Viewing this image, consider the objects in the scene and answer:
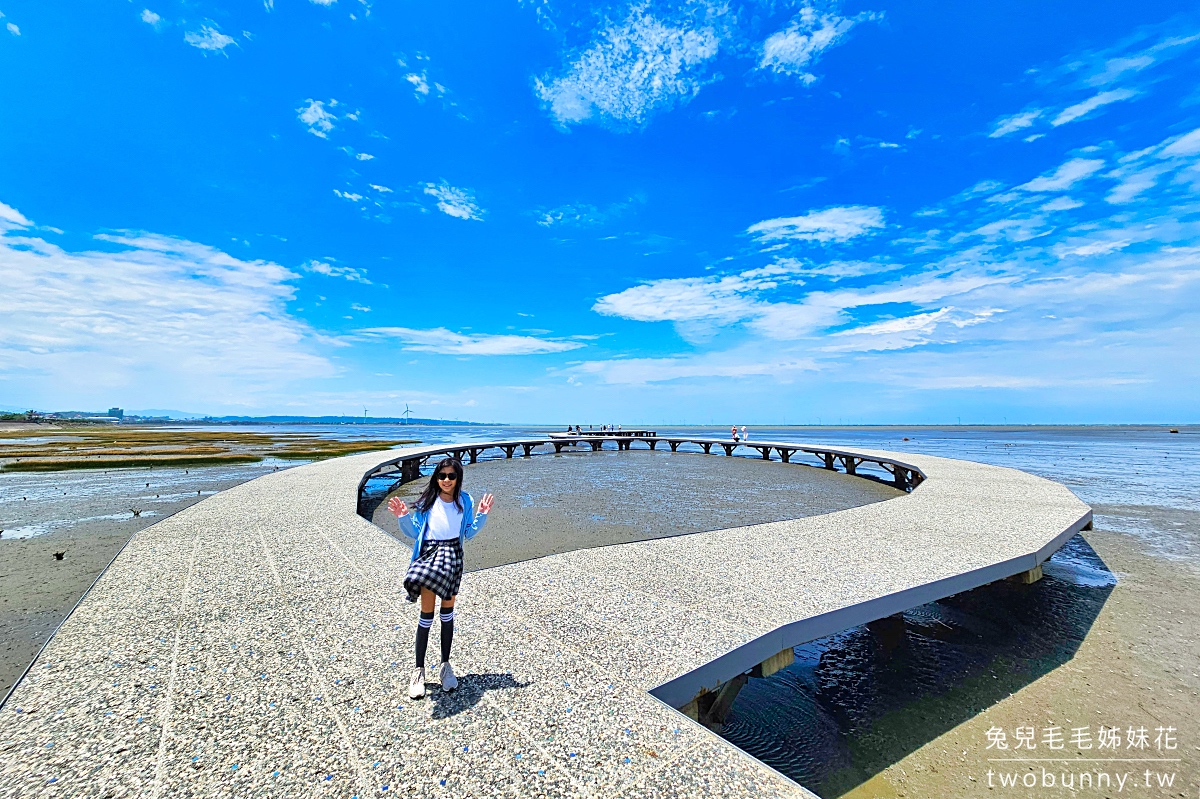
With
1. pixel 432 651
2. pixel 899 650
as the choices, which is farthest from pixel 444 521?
pixel 899 650

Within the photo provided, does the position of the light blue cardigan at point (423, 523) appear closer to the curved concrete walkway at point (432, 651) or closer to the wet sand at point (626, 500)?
the curved concrete walkway at point (432, 651)

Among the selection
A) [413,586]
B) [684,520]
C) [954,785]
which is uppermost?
[413,586]

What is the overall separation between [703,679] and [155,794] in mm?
3287

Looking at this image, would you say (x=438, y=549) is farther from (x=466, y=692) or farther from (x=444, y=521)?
Answer: (x=466, y=692)

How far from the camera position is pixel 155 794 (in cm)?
251

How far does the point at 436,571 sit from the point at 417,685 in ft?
2.56

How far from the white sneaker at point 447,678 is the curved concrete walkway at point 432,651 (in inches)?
3.6

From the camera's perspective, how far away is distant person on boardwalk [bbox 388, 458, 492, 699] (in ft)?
11.0

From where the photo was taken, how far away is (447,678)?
11.1ft

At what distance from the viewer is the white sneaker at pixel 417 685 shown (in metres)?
3.34

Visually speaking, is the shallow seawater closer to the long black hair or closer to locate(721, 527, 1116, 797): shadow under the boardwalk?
locate(721, 527, 1116, 797): shadow under the boardwalk

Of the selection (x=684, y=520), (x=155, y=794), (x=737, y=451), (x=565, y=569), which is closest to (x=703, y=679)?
(x=565, y=569)

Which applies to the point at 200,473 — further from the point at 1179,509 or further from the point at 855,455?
the point at 1179,509

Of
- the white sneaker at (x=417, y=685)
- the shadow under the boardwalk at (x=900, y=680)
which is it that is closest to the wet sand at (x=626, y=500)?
the shadow under the boardwalk at (x=900, y=680)
